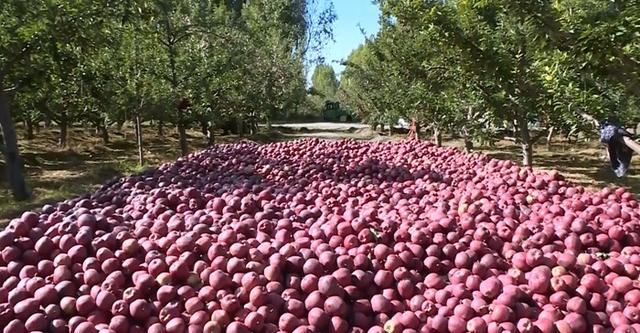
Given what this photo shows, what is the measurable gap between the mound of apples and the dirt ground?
19.9 feet

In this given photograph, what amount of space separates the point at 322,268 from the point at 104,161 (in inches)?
603

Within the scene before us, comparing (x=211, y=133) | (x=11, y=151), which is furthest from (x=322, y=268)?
(x=211, y=133)

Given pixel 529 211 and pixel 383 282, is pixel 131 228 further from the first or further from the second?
pixel 529 211

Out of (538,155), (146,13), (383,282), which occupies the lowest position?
(538,155)

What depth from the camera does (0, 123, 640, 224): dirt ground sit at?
34.7 feet

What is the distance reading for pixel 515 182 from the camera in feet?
15.2

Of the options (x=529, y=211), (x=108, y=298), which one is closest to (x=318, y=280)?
(x=108, y=298)

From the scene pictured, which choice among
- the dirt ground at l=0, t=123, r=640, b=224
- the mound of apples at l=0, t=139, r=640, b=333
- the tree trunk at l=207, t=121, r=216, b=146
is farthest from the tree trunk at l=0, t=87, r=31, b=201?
the tree trunk at l=207, t=121, r=216, b=146

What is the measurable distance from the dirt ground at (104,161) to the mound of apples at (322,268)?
6.08 metres

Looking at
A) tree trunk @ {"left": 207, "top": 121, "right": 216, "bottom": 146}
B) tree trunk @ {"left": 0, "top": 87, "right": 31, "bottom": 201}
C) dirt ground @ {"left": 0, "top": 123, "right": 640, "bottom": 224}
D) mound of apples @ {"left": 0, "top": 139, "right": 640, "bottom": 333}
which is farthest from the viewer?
tree trunk @ {"left": 207, "top": 121, "right": 216, "bottom": 146}

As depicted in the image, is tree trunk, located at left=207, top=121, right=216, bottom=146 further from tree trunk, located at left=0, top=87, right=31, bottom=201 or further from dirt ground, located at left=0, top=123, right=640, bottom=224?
tree trunk, located at left=0, top=87, right=31, bottom=201

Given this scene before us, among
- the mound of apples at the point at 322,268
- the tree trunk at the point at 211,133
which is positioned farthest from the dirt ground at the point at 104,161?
the mound of apples at the point at 322,268

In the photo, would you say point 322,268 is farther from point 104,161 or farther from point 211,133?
point 211,133

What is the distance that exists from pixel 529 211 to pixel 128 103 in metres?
12.8
